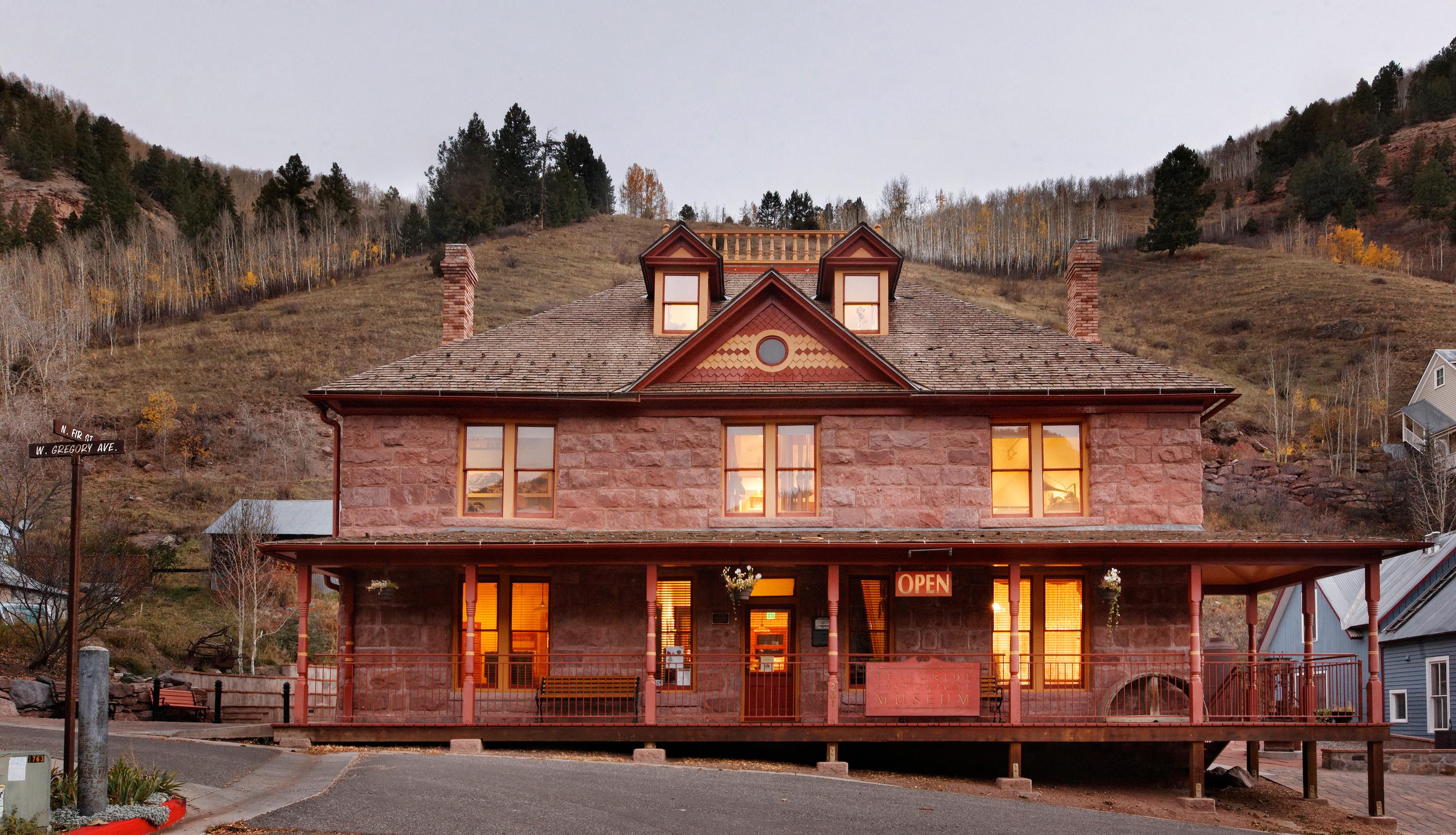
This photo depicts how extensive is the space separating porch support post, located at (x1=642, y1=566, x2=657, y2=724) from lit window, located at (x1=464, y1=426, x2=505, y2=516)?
346 cm

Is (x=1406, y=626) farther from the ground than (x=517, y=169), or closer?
closer

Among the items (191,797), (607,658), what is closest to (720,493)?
(607,658)

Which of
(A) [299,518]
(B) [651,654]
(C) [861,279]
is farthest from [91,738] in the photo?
(A) [299,518]

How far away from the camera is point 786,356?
65.9 ft

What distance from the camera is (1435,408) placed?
58.1 meters

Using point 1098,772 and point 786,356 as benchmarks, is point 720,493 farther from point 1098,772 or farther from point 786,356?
point 1098,772

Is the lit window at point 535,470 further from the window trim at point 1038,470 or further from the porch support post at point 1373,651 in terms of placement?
the porch support post at point 1373,651

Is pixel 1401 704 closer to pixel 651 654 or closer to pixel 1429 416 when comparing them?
pixel 651 654

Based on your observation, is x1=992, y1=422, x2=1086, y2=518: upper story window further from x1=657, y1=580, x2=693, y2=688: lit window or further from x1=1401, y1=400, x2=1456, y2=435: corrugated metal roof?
x1=1401, y1=400, x2=1456, y2=435: corrugated metal roof

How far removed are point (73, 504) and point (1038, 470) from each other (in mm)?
14851

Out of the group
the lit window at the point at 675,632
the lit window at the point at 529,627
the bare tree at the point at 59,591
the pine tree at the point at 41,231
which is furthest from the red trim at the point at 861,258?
the pine tree at the point at 41,231

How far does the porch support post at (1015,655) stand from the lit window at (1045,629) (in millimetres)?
1323

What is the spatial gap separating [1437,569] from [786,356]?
1938 cm

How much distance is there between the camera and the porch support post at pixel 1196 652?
17234mm
